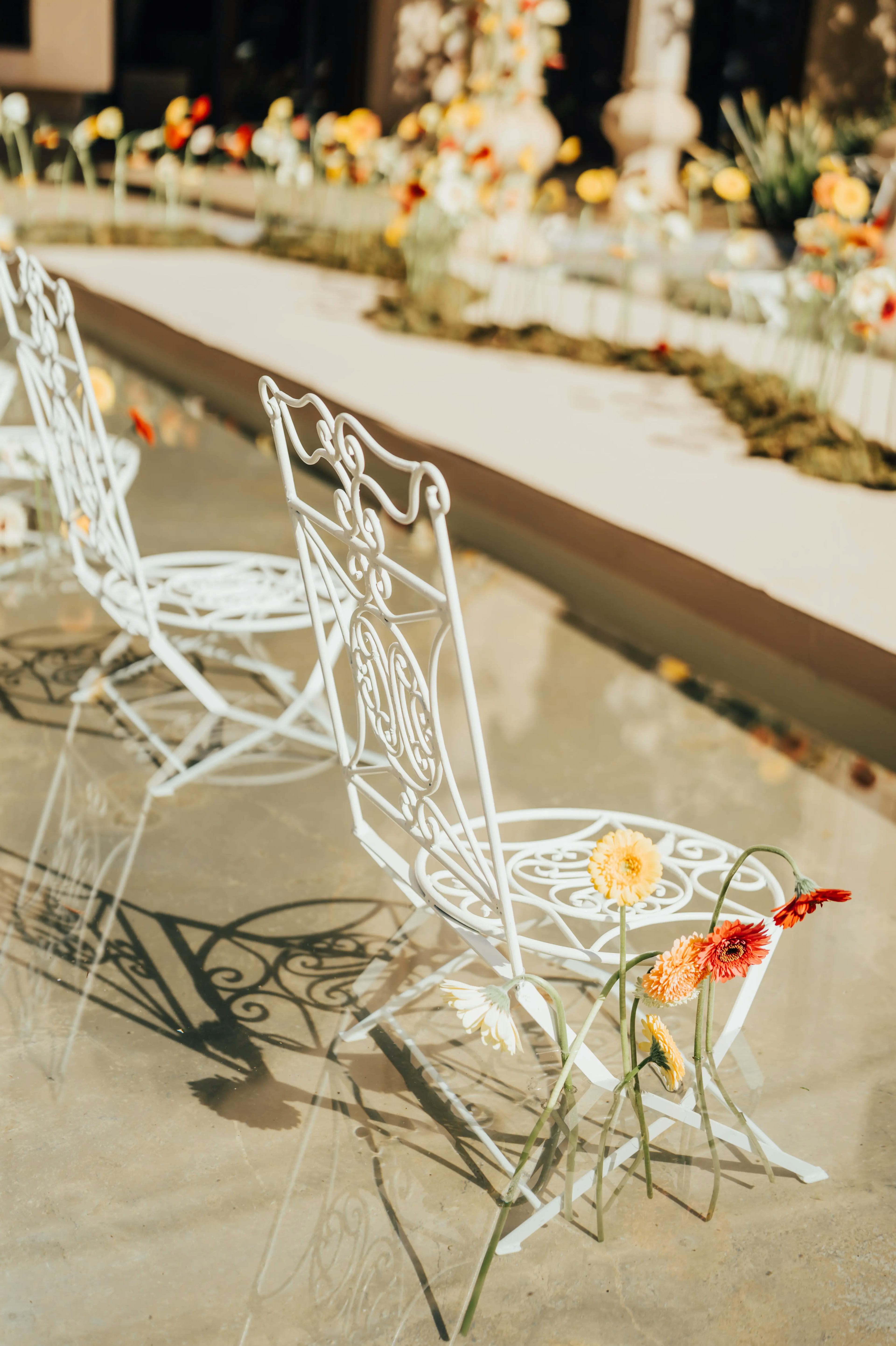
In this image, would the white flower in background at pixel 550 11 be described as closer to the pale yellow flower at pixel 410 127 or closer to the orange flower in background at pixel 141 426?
the pale yellow flower at pixel 410 127

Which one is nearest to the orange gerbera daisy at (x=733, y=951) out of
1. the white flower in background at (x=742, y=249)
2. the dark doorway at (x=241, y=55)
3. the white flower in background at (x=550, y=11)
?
the white flower in background at (x=742, y=249)

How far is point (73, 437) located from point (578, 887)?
4.98ft

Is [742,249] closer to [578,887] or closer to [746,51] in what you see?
[578,887]

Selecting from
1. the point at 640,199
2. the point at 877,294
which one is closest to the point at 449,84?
the point at 640,199

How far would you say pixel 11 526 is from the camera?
4355mm


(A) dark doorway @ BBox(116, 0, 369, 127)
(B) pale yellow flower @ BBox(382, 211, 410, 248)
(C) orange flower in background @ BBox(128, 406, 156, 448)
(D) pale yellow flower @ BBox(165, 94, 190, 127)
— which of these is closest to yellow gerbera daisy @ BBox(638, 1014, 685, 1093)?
(C) orange flower in background @ BBox(128, 406, 156, 448)

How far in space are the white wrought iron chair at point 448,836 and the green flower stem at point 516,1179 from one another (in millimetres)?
32

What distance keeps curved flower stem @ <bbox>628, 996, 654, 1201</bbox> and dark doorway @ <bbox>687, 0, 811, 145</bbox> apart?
13122mm

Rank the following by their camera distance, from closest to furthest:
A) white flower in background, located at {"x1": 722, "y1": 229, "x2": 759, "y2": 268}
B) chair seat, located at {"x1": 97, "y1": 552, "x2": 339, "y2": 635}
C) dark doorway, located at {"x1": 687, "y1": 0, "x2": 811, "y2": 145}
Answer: chair seat, located at {"x1": 97, "y1": 552, "x2": 339, "y2": 635}
white flower in background, located at {"x1": 722, "y1": 229, "x2": 759, "y2": 268}
dark doorway, located at {"x1": 687, "y1": 0, "x2": 811, "y2": 145}

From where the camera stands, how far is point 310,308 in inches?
336

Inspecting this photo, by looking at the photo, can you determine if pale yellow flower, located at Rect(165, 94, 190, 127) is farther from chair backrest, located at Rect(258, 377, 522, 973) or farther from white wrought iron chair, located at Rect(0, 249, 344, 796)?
chair backrest, located at Rect(258, 377, 522, 973)

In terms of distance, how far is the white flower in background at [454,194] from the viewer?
6879 millimetres

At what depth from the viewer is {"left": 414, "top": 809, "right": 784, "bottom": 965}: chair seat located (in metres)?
1.78

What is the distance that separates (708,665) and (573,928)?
5.05 feet
